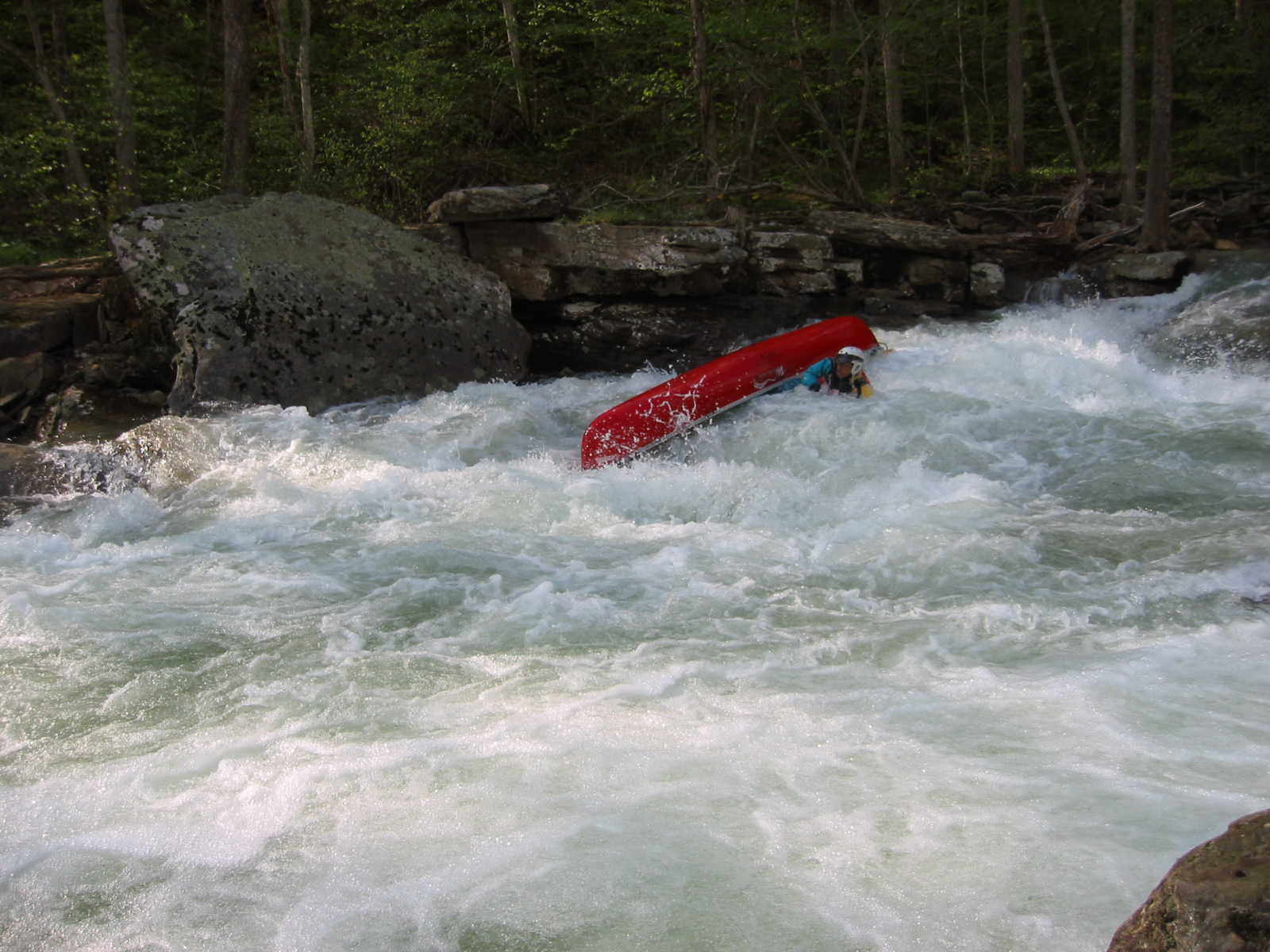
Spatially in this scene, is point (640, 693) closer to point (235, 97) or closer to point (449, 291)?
point (449, 291)

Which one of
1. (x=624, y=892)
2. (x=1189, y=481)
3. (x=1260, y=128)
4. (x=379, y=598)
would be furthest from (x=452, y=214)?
(x=1260, y=128)

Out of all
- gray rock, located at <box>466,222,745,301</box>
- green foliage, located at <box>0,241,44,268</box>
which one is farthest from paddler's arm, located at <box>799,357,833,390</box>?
green foliage, located at <box>0,241,44,268</box>

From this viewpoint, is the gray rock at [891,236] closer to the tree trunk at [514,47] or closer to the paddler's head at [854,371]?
the paddler's head at [854,371]

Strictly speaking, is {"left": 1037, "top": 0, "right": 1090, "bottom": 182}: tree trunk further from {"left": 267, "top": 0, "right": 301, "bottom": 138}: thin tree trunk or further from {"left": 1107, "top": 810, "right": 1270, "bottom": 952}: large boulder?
{"left": 1107, "top": 810, "right": 1270, "bottom": 952}: large boulder

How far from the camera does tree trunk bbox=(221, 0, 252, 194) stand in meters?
11.0

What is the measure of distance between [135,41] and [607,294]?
745 cm

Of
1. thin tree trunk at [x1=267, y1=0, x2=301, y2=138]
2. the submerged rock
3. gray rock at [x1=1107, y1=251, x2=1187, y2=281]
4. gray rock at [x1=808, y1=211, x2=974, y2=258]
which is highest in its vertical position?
thin tree trunk at [x1=267, y1=0, x2=301, y2=138]

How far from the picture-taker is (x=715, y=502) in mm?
6039

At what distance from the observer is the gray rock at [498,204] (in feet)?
31.7

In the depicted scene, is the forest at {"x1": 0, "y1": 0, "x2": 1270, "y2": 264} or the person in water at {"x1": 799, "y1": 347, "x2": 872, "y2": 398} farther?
the forest at {"x1": 0, "y1": 0, "x2": 1270, "y2": 264}

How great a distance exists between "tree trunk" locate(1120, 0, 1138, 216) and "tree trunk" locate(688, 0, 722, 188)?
435 centimetres

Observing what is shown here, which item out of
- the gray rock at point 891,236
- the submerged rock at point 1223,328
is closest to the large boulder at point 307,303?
the gray rock at point 891,236

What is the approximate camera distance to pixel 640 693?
375 centimetres

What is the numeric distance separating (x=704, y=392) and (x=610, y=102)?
843 centimetres
